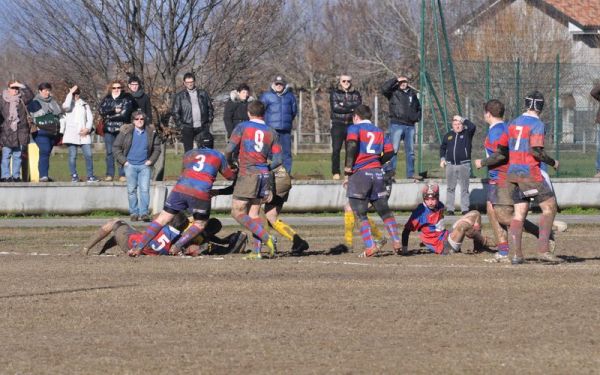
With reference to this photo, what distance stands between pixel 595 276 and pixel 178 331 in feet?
16.3

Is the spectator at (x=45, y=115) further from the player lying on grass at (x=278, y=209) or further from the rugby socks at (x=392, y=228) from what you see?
the rugby socks at (x=392, y=228)

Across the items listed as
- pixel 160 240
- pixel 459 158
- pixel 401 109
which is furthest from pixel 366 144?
pixel 401 109

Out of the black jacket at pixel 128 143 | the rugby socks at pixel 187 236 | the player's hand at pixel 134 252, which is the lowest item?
the player's hand at pixel 134 252

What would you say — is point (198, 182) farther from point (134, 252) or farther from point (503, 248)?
point (503, 248)

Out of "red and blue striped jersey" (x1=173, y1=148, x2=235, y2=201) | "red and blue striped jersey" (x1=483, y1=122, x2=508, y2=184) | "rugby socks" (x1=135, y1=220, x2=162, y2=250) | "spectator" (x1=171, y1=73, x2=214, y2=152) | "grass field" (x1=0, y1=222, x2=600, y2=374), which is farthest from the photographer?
"spectator" (x1=171, y1=73, x2=214, y2=152)

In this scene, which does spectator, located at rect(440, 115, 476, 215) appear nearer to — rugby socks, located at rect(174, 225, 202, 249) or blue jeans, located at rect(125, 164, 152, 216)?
blue jeans, located at rect(125, 164, 152, 216)

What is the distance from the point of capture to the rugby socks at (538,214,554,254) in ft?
44.6

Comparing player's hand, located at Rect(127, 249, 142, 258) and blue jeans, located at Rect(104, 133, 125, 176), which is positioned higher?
blue jeans, located at Rect(104, 133, 125, 176)

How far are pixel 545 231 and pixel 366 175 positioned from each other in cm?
238

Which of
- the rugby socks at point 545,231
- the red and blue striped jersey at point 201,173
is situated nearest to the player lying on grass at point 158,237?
the red and blue striped jersey at point 201,173

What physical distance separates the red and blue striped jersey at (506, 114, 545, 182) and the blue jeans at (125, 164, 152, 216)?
26.7 feet

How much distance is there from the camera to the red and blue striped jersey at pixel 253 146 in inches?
579

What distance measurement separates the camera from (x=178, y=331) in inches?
386

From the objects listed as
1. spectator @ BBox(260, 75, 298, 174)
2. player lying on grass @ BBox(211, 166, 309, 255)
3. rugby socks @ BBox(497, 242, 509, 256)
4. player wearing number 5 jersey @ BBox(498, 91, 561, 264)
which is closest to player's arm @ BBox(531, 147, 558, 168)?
player wearing number 5 jersey @ BBox(498, 91, 561, 264)
